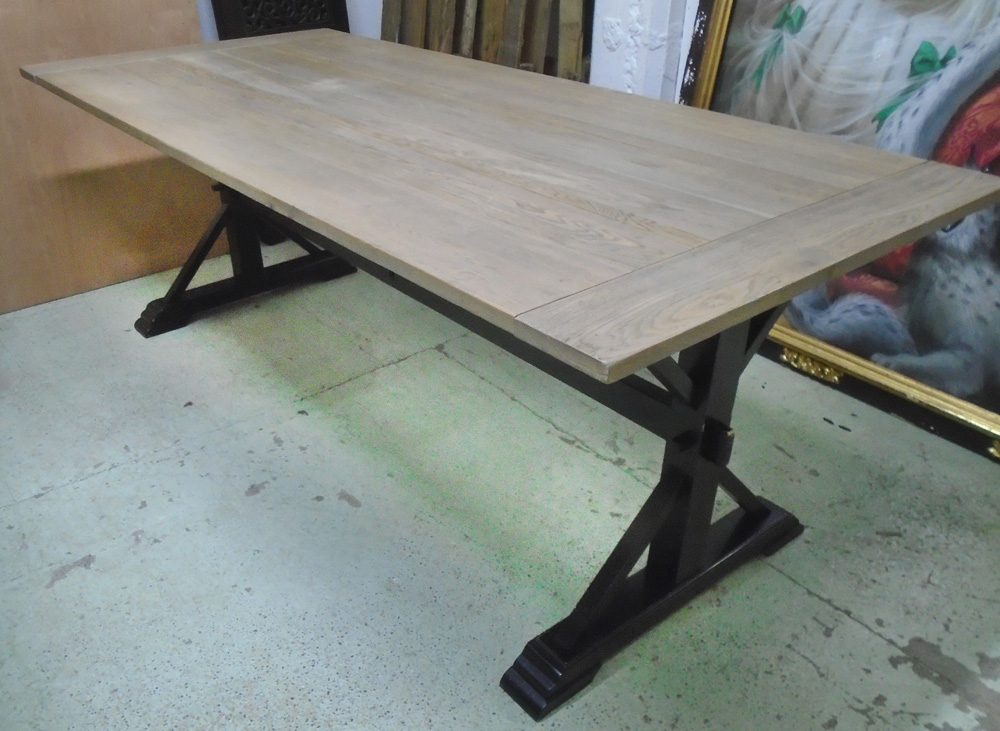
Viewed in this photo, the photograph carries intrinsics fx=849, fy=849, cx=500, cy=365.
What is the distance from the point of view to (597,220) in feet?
4.30

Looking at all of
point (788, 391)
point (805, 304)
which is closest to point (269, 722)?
point (788, 391)

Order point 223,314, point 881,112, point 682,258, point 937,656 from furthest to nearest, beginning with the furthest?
point 223,314
point 881,112
point 937,656
point 682,258

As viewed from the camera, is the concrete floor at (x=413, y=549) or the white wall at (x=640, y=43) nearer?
the concrete floor at (x=413, y=549)

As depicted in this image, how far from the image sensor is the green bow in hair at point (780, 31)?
2.19 m

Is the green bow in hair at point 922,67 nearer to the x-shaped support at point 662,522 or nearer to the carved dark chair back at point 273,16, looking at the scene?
A: the x-shaped support at point 662,522

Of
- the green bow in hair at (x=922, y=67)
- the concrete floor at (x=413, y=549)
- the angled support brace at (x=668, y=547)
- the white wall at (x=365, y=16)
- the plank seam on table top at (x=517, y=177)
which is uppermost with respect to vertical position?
the green bow in hair at (x=922, y=67)

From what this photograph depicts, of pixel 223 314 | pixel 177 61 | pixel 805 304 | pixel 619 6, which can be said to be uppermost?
pixel 619 6

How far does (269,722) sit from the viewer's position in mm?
1426

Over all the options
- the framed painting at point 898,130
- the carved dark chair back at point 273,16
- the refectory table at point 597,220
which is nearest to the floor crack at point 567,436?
the refectory table at point 597,220

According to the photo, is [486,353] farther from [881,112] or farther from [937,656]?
[937,656]

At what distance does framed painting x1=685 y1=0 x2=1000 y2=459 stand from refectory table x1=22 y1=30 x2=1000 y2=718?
1.67 ft

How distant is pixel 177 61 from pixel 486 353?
1.21 meters

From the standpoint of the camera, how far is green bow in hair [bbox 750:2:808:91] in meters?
2.19

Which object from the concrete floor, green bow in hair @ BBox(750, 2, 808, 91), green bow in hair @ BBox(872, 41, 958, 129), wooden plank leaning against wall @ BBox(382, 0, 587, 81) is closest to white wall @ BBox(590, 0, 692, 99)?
wooden plank leaning against wall @ BBox(382, 0, 587, 81)
